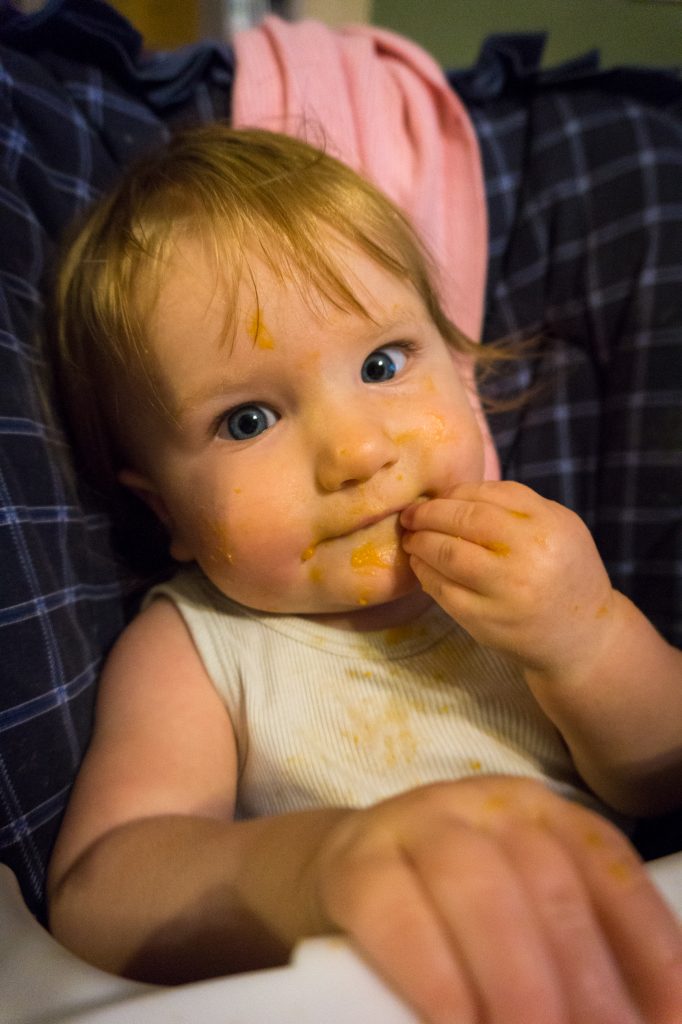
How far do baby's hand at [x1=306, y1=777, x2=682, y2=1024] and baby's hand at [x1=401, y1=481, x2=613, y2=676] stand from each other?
0.71ft

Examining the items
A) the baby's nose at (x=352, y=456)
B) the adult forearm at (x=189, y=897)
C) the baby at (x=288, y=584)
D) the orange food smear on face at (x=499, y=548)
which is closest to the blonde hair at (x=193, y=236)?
the baby at (x=288, y=584)

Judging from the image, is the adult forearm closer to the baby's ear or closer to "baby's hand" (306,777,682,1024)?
"baby's hand" (306,777,682,1024)

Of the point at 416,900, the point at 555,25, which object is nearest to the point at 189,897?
the point at 416,900

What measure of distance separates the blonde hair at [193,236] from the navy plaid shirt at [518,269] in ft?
0.13

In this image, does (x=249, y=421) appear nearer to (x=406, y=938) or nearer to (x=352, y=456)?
(x=352, y=456)

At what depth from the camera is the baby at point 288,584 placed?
1.80 ft

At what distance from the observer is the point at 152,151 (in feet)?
2.65

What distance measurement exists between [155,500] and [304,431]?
24 cm

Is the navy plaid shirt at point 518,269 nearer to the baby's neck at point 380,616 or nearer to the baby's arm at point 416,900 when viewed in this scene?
the baby's arm at point 416,900

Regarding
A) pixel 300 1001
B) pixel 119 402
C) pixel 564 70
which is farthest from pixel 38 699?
pixel 564 70

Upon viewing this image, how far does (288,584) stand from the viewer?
25.3 inches

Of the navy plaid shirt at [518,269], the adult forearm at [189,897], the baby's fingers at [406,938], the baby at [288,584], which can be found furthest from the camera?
the navy plaid shirt at [518,269]

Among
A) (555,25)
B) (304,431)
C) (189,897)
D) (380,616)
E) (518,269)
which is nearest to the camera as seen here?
(189,897)

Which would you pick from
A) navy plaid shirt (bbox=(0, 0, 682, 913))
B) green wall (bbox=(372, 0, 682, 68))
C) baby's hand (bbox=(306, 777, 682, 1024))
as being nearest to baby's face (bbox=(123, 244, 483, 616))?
navy plaid shirt (bbox=(0, 0, 682, 913))
